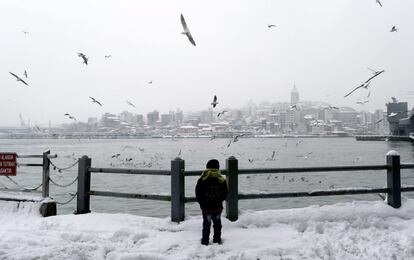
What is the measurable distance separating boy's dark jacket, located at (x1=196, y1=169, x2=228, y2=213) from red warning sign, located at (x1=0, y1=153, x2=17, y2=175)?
19.4ft

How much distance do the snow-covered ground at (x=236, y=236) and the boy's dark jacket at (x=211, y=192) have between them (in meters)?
0.67

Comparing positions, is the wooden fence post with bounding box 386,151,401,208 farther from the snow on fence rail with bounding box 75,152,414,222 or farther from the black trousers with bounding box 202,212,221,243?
the black trousers with bounding box 202,212,221,243

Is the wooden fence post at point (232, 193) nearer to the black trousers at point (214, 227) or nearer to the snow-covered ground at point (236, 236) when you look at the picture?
the snow-covered ground at point (236, 236)

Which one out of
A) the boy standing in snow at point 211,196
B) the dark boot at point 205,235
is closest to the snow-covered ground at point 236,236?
the dark boot at point 205,235

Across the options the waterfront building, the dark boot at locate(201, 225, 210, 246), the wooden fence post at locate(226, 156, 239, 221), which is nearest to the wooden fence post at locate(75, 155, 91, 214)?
the wooden fence post at locate(226, 156, 239, 221)

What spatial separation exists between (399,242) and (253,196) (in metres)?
3.08

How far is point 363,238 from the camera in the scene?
7543 millimetres

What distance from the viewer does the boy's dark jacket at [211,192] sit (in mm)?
7562

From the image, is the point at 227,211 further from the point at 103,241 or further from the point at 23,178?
the point at 23,178

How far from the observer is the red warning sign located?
1051cm

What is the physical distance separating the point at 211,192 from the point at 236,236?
1.05m

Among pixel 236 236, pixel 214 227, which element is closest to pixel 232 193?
pixel 236 236

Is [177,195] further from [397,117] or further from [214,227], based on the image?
[397,117]

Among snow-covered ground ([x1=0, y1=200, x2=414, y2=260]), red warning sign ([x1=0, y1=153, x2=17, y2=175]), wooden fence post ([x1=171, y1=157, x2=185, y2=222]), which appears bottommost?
snow-covered ground ([x1=0, y1=200, x2=414, y2=260])
